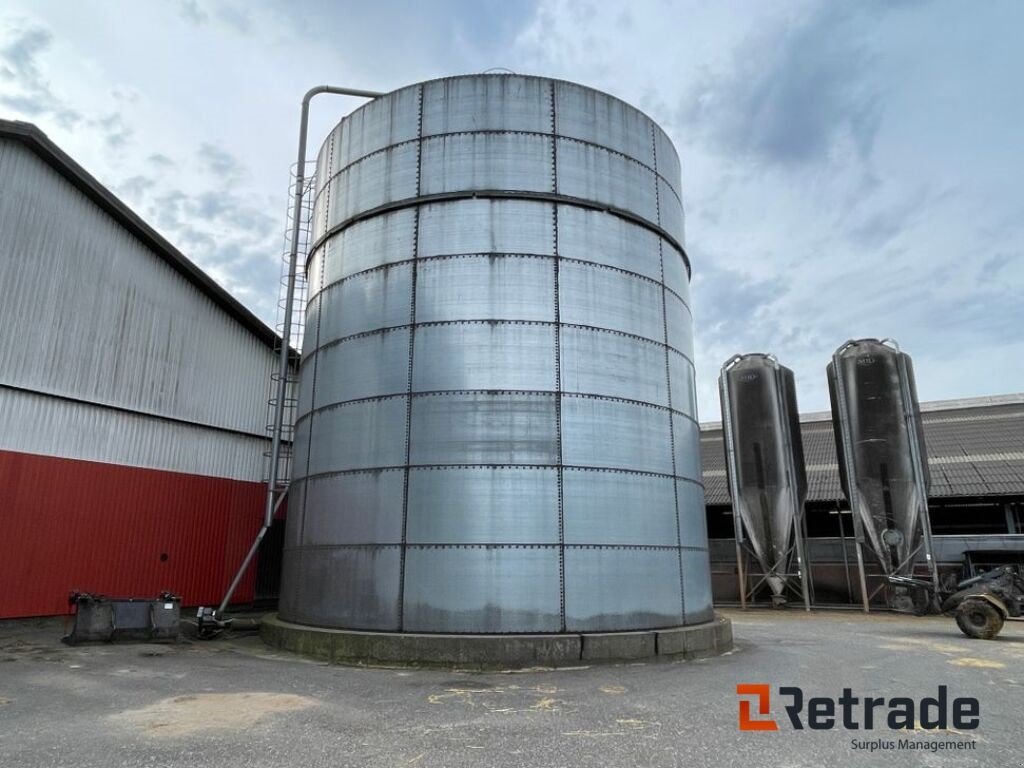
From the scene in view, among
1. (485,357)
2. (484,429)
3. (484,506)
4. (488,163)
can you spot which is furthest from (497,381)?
(488,163)

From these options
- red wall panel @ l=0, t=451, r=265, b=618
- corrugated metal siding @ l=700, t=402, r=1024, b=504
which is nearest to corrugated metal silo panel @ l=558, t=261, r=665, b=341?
red wall panel @ l=0, t=451, r=265, b=618

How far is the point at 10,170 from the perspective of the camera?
14.8 metres

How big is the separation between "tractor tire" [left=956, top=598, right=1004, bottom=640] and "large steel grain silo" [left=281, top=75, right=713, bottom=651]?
7155mm

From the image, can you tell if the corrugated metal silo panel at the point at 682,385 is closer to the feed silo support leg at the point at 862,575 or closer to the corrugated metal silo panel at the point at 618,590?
the corrugated metal silo panel at the point at 618,590

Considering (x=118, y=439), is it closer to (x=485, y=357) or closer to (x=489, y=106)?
(x=485, y=357)

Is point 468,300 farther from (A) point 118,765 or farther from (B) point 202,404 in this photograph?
(B) point 202,404

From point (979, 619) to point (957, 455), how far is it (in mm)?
17013

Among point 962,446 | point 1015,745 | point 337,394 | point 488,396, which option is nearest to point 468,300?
point 488,396

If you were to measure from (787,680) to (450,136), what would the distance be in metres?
11.6

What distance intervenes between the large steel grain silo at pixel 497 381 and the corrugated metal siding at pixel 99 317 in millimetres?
5757

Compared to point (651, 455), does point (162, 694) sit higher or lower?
lower

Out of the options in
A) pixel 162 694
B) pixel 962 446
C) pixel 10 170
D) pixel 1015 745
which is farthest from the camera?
pixel 962 446

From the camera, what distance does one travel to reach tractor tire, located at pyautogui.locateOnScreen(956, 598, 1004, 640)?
583 inches

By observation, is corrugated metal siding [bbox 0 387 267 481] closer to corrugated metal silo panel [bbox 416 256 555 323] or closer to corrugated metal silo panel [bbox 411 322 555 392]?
corrugated metal silo panel [bbox 411 322 555 392]
